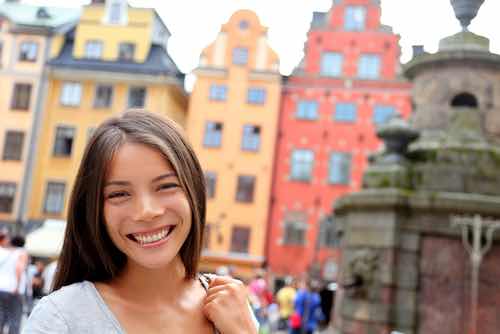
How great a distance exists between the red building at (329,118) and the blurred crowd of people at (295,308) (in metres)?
15.1

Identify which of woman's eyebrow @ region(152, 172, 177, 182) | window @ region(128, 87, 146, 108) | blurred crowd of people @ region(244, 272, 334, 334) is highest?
window @ region(128, 87, 146, 108)

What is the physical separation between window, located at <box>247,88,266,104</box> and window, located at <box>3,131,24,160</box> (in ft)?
35.5

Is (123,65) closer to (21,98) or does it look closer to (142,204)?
(21,98)

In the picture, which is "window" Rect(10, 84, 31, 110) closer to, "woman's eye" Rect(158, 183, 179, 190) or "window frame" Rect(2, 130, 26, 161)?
"window frame" Rect(2, 130, 26, 161)

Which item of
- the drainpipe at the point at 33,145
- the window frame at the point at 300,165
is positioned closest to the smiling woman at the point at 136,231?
the window frame at the point at 300,165

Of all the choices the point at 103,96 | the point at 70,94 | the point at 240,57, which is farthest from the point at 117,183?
the point at 70,94

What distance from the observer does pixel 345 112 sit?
3231 cm

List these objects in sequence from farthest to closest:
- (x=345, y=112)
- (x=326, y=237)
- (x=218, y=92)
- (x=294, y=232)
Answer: (x=218, y=92) → (x=345, y=112) → (x=294, y=232) → (x=326, y=237)

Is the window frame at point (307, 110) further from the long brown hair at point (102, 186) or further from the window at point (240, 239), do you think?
the long brown hair at point (102, 186)

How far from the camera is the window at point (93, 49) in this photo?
1359 inches

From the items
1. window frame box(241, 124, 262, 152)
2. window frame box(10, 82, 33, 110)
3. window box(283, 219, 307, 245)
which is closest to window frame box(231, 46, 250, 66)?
window frame box(241, 124, 262, 152)

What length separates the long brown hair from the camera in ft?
5.50

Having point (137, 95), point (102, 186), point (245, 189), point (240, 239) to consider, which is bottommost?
point (102, 186)

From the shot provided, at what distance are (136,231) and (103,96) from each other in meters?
33.3
